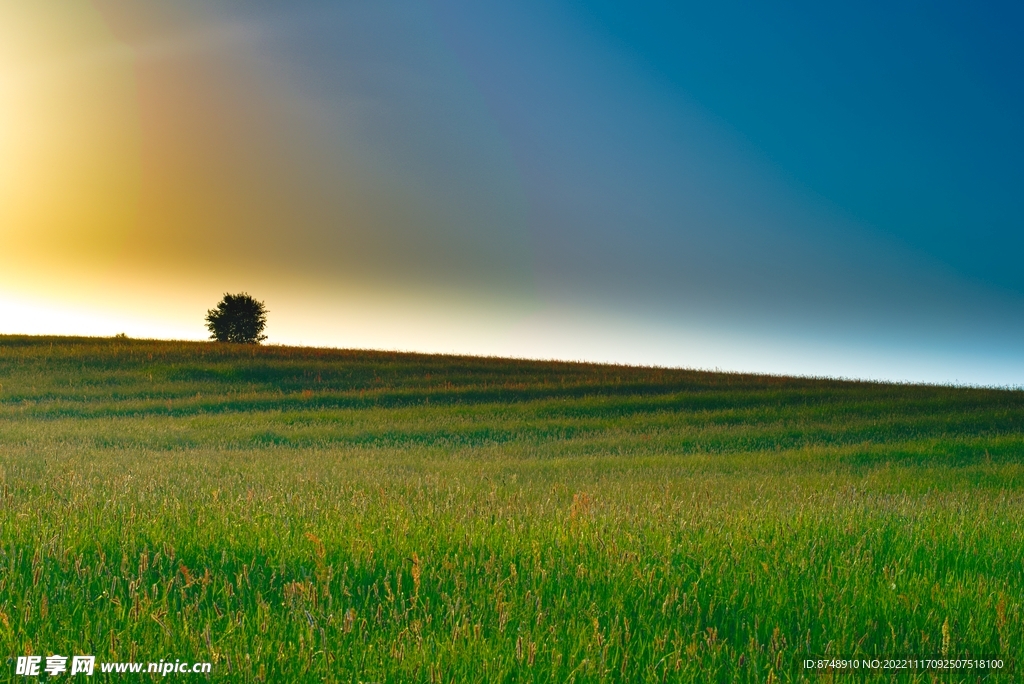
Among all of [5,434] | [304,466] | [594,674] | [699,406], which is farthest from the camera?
[699,406]

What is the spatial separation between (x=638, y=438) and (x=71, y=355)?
31980 millimetres

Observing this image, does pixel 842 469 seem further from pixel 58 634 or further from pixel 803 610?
pixel 58 634

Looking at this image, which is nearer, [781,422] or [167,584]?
[167,584]

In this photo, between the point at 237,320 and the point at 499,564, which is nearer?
the point at 499,564

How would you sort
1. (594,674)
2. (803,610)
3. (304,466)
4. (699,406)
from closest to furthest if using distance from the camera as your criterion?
(594,674), (803,610), (304,466), (699,406)

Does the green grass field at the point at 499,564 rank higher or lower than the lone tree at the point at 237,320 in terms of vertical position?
lower

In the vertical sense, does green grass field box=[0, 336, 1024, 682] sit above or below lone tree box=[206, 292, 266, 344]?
below

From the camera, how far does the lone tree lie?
78062mm

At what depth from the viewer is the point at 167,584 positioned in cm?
469

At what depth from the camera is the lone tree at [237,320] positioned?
Result: 78.1m

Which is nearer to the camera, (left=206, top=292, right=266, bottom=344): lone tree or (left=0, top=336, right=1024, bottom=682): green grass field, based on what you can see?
(left=0, top=336, right=1024, bottom=682): green grass field

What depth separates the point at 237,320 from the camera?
3093 inches

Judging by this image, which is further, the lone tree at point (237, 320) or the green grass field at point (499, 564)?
the lone tree at point (237, 320)

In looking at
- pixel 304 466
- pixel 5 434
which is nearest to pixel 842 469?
pixel 304 466
